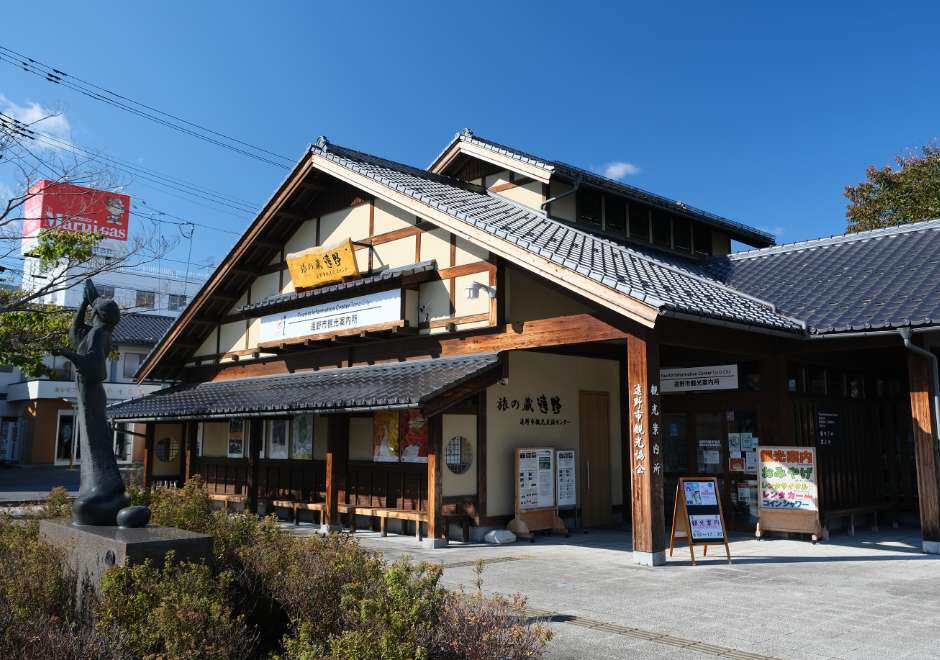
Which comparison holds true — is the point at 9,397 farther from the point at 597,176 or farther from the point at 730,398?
→ the point at 730,398

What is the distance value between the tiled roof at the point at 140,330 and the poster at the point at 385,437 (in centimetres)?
2609

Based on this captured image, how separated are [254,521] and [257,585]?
1.39m

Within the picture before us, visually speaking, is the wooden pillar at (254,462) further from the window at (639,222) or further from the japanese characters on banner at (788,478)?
the japanese characters on banner at (788,478)

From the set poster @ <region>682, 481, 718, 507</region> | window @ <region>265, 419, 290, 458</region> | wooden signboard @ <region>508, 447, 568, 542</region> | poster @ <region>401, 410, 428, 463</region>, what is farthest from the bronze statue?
window @ <region>265, 419, 290, 458</region>

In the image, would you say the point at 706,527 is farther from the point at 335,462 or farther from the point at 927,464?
the point at 335,462

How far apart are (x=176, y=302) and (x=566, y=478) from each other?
42309mm

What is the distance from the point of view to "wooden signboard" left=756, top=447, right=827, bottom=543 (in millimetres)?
11898

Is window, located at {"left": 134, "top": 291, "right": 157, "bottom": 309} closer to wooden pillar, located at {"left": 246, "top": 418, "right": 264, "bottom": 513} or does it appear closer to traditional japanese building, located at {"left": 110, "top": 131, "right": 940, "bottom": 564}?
traditional japanese building, located at {"left": 110, "top": 131, "right": 940, "bottom": 564}

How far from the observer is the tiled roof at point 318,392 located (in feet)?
39.3

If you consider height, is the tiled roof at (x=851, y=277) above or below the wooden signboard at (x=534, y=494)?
above

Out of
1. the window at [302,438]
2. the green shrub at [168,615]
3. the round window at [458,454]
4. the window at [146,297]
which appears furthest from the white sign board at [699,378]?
the window at [146,297]

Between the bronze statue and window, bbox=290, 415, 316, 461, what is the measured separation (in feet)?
29.2

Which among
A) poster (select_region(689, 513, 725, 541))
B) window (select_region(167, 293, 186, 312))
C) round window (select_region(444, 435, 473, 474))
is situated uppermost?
window (select_region(167, 293, 186, 312))

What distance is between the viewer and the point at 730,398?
44.1 ft
